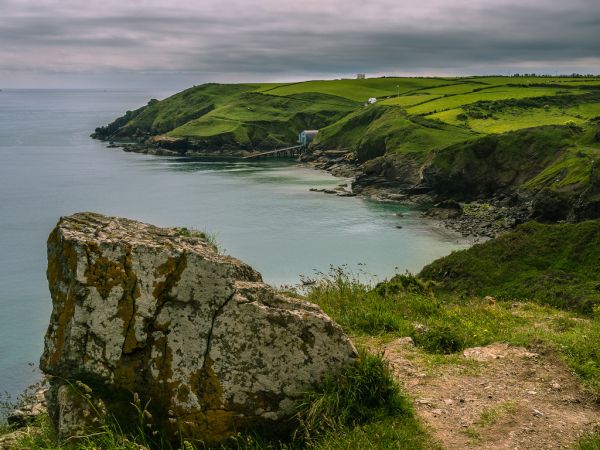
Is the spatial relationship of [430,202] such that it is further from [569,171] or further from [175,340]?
[175,340]

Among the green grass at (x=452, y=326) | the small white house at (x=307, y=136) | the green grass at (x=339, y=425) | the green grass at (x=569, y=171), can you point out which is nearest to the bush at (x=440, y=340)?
the green grass at (x=452, y=326)

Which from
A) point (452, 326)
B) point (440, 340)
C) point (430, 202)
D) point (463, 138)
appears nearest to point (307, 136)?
point (463, 138)

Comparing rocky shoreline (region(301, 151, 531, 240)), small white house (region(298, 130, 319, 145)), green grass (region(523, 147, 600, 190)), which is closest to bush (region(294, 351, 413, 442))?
rocky shoreline (region(301, 151, 531, 240))

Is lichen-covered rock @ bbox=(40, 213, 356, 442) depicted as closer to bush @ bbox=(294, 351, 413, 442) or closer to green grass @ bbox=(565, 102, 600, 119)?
bush @ bbox=(294, 351, 413, 442)

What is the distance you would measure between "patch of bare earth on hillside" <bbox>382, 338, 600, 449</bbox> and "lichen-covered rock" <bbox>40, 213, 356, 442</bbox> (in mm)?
1725

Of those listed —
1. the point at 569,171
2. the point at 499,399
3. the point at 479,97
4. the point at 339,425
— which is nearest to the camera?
the point at 339,425

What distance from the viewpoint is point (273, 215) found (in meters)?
79.9

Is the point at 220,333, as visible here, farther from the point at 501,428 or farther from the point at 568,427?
the point at 568,427

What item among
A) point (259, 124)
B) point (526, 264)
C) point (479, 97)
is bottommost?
point (526, 264)

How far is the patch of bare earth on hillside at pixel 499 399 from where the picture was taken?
823cm

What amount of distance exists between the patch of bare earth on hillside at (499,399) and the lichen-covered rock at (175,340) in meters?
1.73

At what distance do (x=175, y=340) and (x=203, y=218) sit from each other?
70540mm

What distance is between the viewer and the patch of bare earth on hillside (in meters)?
8.23

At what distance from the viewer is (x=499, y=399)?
9.24 meters
